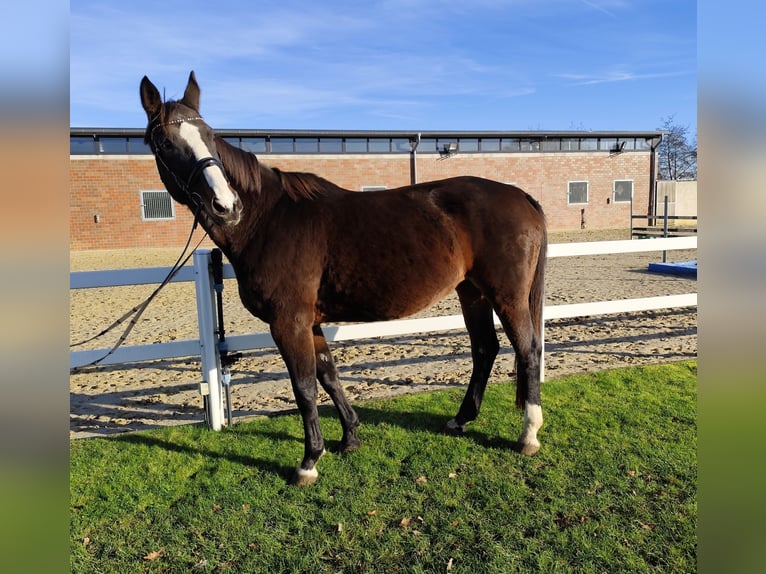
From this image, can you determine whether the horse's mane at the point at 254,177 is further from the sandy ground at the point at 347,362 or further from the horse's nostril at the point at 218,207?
the sandy ground at the point at 347,362

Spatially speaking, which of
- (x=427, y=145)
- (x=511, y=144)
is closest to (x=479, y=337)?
(x=427, y=145)

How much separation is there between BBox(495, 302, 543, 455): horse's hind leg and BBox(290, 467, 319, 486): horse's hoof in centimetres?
143

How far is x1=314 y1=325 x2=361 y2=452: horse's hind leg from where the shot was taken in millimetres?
3486

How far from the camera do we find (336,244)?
3.11 metres

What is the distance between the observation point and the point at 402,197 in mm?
3291

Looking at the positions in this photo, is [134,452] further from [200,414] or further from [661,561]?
[661,561]

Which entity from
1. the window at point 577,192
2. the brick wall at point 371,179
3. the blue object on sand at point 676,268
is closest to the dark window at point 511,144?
the brick wall at point 371,179

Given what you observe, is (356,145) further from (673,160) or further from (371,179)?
(673,160)

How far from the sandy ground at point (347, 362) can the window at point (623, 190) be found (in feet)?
65.1

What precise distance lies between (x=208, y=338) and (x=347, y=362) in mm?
2131

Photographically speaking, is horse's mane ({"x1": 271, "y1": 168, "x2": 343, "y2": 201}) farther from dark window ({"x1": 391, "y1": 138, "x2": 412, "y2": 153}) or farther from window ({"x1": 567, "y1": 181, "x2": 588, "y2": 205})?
window ({"x1": 567, "y1": 181, "x2": 588, "y2": 205})

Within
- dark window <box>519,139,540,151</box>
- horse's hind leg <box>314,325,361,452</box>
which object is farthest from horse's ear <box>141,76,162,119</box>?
dark window <box>519,139,540,151</box>

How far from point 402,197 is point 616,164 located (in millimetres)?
27162
